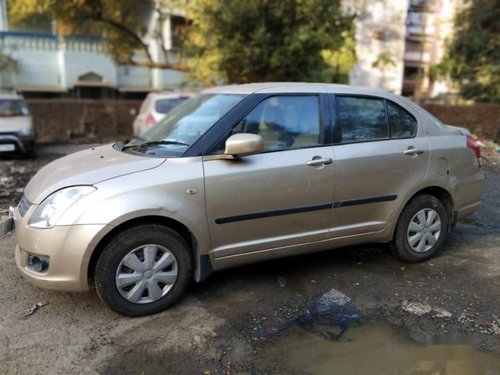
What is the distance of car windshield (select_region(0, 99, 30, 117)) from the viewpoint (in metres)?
10.8

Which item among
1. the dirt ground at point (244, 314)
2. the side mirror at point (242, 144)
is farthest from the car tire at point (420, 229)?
the side mirror at point (242, 144)

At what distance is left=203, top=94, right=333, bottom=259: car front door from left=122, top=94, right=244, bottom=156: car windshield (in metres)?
0.23

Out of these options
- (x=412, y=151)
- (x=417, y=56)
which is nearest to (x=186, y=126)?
(x=412, y=151)

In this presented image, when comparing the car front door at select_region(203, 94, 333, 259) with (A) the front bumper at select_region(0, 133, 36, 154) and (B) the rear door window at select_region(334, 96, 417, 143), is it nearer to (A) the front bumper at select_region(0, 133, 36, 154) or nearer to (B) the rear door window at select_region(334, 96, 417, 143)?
(B) the rear door window at select_region(334, 96, 417, 143)

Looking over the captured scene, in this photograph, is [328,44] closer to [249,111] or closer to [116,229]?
[249,111]

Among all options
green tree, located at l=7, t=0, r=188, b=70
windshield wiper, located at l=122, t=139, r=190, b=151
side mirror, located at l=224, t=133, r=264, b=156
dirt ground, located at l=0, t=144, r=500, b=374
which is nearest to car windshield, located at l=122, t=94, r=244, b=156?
windshield wiper, located at l=122, t=139, r=190, b=151

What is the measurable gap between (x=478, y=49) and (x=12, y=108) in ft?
49.0

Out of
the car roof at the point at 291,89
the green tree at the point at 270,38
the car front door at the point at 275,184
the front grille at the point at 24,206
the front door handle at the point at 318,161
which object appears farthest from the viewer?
the green tree at the point at 270,38

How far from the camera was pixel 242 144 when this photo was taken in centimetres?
355

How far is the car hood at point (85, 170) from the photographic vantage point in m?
3.44

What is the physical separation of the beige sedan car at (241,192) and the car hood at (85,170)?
0.04 ft

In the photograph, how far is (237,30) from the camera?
12016 millimetres

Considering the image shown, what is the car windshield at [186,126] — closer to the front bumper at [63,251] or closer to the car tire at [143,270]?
the car tire at [143,270]

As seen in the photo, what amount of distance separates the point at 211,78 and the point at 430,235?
967cm
